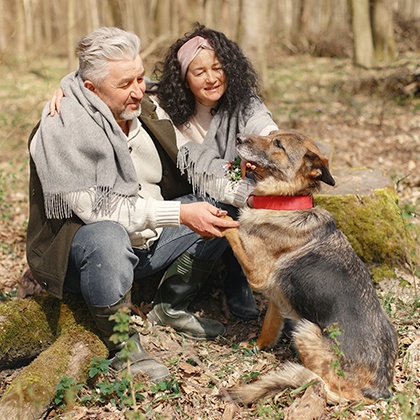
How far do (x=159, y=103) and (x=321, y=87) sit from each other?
1083 cm

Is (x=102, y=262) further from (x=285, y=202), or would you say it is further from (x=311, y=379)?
(x=311, y=379)

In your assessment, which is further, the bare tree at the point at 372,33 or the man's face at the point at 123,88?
the bare tree at the point at 372,33

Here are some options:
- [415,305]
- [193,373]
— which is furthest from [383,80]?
[193,373]

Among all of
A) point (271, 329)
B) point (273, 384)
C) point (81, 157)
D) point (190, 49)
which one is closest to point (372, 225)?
point (271, 329)

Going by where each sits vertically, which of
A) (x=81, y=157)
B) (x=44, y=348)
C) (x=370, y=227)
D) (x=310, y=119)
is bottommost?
(x=44, y=348)

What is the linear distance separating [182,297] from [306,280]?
1201 millimetres

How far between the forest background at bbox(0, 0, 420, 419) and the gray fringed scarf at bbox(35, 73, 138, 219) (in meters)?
1.30

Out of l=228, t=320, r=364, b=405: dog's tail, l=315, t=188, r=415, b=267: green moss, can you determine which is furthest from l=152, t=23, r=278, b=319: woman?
l=228, t=320, r=364, b=405: dog's tail

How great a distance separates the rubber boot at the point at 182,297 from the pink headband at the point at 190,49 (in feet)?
4.92

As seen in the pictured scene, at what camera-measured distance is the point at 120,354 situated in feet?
12.4

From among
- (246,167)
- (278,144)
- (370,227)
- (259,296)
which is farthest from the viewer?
(259,296)

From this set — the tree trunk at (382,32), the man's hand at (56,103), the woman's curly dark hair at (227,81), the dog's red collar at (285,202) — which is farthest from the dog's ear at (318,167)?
the tree trunk at (382,32)

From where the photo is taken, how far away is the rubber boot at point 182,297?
4.35m

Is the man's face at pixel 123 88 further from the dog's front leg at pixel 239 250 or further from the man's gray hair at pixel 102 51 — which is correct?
the dog's front leg at pixel 239 250
